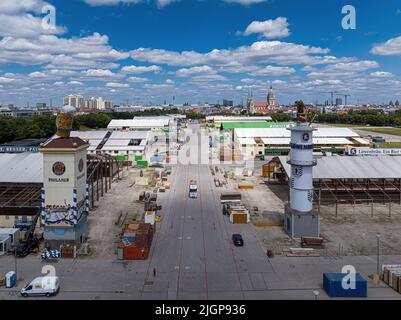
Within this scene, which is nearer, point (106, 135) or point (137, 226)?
point (137, 226)

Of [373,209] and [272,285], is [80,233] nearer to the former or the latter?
[272,285]

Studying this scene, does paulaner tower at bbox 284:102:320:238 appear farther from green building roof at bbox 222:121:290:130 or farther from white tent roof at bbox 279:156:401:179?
green building roof at bbox 222:121:290:130

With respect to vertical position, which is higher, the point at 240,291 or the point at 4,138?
the point at 4,138

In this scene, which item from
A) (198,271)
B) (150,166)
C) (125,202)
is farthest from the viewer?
(150,166)

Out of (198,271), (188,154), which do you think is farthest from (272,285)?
(188,154)

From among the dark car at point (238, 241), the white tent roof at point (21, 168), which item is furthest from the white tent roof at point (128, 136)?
the dark car at point (238, 241)

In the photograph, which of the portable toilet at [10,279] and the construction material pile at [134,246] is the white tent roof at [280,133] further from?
the portable toilet at [10,279]

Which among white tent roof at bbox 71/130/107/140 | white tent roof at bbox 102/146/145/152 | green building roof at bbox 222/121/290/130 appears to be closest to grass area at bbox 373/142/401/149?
green building roof at bbox 222/121/290/130

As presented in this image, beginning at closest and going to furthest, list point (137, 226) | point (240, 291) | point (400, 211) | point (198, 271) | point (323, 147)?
point (240, 291) < point (198, 271) < point (137, 226) < point (400, 211) < point (323, 147)
